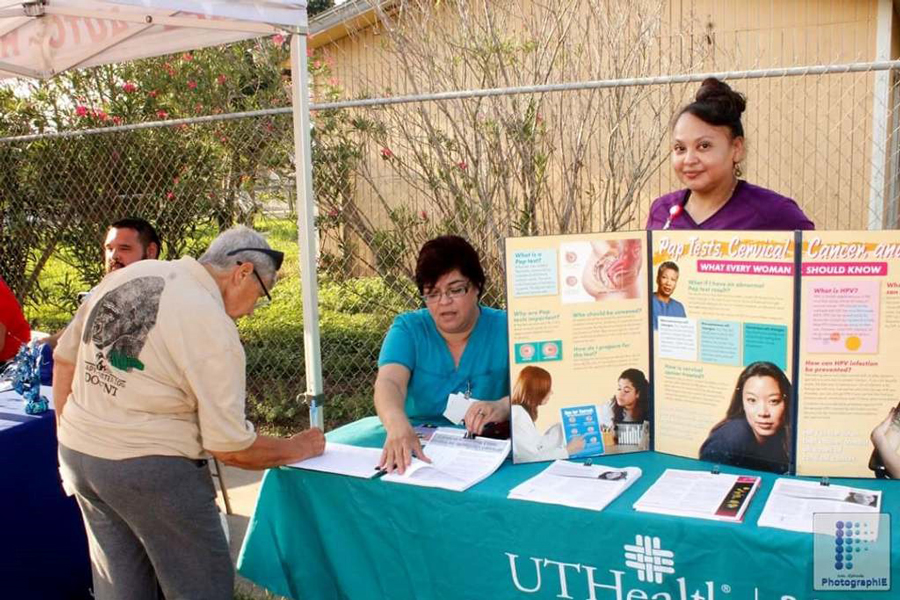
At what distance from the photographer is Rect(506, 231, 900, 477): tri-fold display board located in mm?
2000

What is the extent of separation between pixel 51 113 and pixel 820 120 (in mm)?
6712

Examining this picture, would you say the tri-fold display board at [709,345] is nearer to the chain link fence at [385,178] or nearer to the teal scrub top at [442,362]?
the teal scrub top at [442,362]

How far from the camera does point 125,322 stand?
7.01 feet

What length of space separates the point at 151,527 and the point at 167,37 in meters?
2.49

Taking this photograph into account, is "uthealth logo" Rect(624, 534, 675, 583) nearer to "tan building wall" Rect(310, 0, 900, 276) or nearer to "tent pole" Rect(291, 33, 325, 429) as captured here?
"tent pole" Rect(291, 33, 325, 429)

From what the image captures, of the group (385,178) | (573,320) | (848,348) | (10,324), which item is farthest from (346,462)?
(385,178)

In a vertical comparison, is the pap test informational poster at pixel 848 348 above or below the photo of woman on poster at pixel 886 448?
above

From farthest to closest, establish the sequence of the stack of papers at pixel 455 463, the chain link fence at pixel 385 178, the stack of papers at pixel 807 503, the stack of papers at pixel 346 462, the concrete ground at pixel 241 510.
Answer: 1. the chain link fence at pixel 385 178
2. the concrete ground at pixel 241 510
3. the stack of papers at pixel 346 462
4. the stack of papers at pixel 455 463
5. the stack of papers at pixel 807 503

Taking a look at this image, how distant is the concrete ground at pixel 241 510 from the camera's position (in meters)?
3.32

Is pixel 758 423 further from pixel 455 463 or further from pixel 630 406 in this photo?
pixel 455 463

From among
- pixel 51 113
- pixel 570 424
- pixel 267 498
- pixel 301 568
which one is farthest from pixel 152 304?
pixel 51 113

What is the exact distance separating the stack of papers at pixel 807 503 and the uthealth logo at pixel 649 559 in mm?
230

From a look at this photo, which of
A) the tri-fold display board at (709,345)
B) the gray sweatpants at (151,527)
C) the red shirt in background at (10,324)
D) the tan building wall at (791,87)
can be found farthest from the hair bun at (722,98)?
the tan building wall at (791,87)

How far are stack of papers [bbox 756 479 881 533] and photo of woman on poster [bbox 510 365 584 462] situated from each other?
1.83 feet
